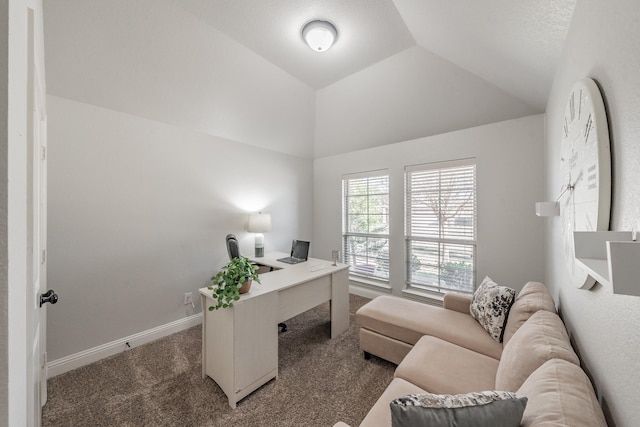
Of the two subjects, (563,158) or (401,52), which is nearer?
(563,158)

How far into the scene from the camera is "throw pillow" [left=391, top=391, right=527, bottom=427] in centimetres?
80

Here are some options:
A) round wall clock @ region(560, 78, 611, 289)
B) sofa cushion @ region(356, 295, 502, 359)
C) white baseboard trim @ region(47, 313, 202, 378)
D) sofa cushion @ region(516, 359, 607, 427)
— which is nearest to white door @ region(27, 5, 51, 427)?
white baseboard trim @ region(47, 313, 202, 378)

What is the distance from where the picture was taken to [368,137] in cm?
373

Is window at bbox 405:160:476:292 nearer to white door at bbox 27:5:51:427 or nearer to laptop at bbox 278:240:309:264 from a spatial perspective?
laptop at bbox 278:240:309:264

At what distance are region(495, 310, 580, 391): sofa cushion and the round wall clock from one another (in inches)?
11.0

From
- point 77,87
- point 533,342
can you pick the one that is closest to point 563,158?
point 533,342

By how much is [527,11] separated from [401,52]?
1345mm

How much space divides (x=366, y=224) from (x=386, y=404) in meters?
2.97

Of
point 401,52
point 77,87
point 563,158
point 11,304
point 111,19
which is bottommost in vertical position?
point 11,304

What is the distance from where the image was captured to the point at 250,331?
1854 mm

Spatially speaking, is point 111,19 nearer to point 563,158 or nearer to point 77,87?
point 77,87

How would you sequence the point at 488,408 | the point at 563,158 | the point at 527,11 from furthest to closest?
the point at 563,158
the point at 527,11
the point at 488,408

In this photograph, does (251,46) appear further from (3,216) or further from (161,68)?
(3,216)

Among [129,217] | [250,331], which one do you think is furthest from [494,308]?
[129,217]
